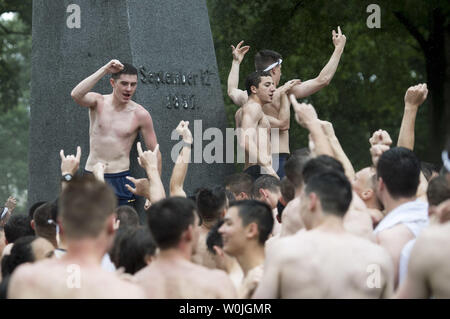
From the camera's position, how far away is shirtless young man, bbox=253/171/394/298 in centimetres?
483

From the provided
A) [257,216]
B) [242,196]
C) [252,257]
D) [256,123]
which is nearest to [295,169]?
[257,216]

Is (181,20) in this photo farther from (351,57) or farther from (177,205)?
(351,57)

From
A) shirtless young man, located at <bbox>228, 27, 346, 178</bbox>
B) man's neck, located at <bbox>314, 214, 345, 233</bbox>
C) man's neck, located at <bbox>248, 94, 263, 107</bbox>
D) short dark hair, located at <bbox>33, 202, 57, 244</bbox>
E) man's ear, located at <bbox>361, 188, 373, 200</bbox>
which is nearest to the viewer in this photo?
man's neck, located at <bbox>314, 214, 345, 233</bbox>

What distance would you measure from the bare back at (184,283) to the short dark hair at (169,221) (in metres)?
0.17

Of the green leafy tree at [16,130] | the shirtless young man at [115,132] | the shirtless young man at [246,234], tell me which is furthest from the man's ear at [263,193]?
the green leafy tree at [16,130]

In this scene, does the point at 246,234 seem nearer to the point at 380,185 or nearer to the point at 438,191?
the point at 380,185

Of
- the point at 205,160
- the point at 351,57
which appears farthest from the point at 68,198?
the point at 351,57

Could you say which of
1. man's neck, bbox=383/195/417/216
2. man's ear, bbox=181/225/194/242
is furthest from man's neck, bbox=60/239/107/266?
man's neck, bbox=383/195/417/216

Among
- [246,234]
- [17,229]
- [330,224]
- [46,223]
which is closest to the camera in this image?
[330,224]

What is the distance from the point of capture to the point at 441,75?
1931 centimetres

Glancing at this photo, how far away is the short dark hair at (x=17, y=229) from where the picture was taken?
26.3 ft

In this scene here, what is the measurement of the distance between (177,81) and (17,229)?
139 inches

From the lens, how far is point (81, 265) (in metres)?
4.49

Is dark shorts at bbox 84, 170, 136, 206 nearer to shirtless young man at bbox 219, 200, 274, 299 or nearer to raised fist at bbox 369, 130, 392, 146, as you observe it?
raised fist at bbox 369, 130, 392, 146
